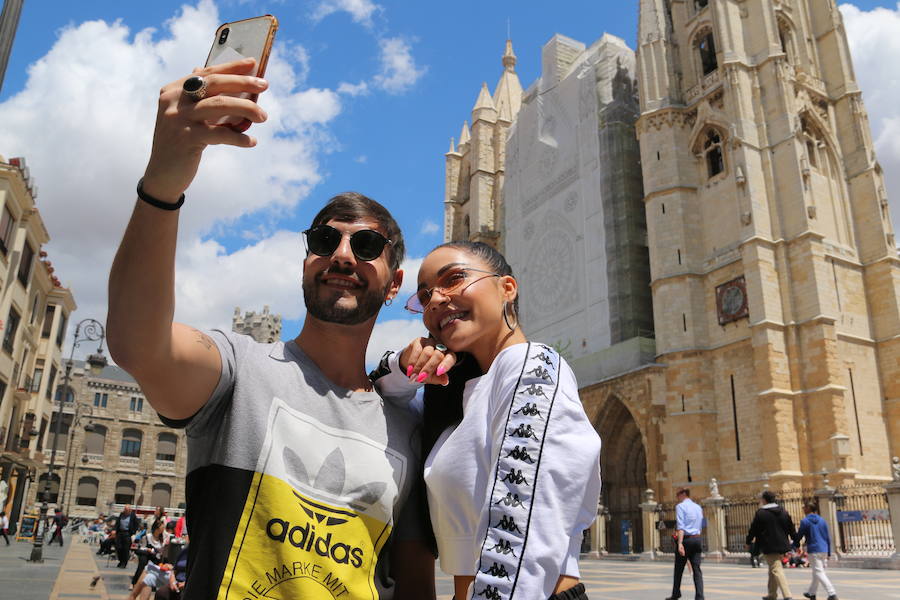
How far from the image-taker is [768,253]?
22.9 m

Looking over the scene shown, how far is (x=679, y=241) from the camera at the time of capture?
83.7 ft

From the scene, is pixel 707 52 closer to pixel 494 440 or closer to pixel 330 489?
pixel 494 440

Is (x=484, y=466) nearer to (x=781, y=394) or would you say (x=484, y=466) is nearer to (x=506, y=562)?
(x=506, y=562)

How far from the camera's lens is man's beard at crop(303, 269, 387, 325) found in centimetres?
177

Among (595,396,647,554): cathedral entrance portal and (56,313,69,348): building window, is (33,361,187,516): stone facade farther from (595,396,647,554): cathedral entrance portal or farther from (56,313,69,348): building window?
(595,396,647,554): cathedral entrance portal

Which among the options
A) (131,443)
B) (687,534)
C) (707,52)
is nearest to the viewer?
(687,534)

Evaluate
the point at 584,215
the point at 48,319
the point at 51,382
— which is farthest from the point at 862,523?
the point at 51,382

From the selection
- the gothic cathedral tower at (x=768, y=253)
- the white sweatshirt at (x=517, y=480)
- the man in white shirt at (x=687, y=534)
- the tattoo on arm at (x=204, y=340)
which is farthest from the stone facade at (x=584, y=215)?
the tattoo on arm at (x=204, y=340)

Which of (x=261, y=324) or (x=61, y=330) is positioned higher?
(x=261, y=324)

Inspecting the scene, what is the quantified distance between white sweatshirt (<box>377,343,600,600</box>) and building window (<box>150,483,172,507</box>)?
54529 millimetres

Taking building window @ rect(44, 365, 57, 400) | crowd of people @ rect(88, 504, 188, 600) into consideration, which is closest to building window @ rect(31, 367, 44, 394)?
building window @ rect(44, 365, 57, 400)

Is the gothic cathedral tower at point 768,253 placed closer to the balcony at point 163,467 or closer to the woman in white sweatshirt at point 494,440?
the woman in white sweatshirt at point 494,440

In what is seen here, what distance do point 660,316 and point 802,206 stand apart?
6.03 metres

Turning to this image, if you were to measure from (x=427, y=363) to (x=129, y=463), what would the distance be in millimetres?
54766
